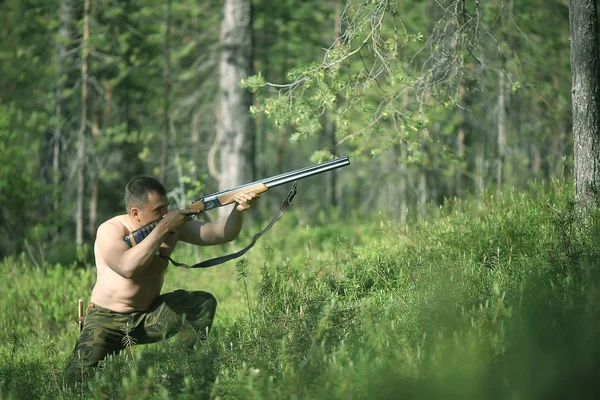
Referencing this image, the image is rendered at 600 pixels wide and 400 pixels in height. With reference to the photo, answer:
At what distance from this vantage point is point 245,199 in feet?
19.0

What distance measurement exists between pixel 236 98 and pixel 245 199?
7535 millimetres

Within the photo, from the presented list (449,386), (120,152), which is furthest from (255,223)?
(449,386)

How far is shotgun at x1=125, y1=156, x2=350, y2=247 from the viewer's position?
18.2ft

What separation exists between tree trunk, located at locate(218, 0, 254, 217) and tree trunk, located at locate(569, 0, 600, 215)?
25.1 feet

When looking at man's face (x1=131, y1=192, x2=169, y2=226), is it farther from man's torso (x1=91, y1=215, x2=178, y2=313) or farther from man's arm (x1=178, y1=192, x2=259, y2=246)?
man's arm (x1=178, y1=192, x2=259, y2=246)

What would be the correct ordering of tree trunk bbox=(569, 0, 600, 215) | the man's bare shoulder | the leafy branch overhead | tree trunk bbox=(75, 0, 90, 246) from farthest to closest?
1. tree trunk bbox=(75, 0, 90, 246)
2. the leafy branch overhead
3. tree trunk bbox=(569, 0, 600, 215)
4. the man's bare shoulder

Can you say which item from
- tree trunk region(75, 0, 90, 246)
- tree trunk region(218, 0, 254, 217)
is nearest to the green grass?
tree trunk region(218, 0, 254, 217)

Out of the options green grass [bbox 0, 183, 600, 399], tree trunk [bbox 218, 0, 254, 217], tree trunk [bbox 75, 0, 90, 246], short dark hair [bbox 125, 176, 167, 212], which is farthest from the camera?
tree trunk [bbox 75, 0, 90, 246]

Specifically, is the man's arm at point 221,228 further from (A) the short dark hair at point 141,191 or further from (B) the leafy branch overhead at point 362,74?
(B) the leafy branch overhead at point 362,74

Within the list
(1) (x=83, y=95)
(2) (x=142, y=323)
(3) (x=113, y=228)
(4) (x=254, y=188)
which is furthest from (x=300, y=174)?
(1) (x=83, y=95)

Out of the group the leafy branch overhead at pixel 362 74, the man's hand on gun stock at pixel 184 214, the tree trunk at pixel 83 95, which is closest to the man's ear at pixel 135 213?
the man's hand on gun stock at pixel 184 214

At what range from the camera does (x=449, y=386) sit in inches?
136

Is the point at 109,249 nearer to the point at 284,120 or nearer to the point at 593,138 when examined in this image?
the point at 284,120

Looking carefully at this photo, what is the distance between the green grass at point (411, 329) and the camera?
3.64m
